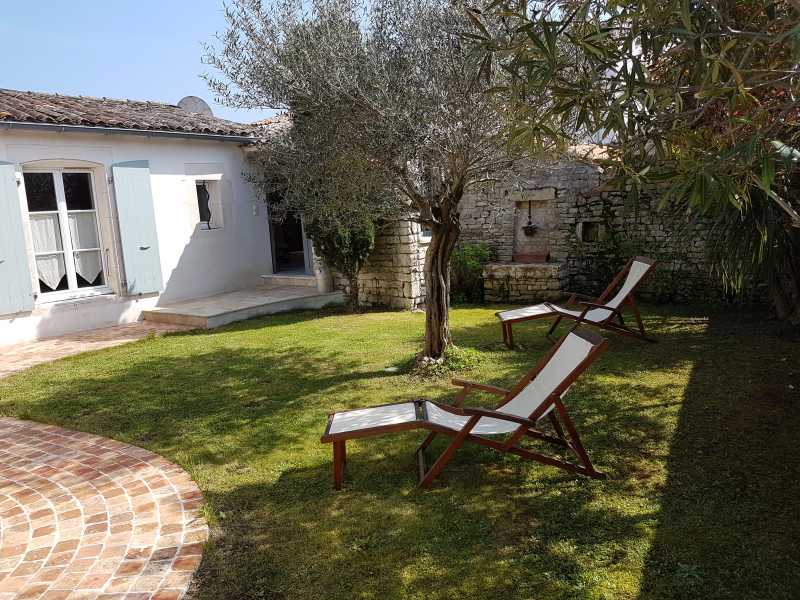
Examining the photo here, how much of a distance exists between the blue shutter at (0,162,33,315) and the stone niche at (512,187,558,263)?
26.2 feet

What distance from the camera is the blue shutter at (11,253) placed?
8.38m

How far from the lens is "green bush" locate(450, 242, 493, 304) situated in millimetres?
11078

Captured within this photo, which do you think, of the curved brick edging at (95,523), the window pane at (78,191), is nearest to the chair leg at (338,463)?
the curved brick edging at (95,523)

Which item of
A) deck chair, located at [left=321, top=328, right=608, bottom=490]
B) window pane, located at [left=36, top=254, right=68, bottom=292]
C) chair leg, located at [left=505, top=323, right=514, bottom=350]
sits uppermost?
window pane, located at [left=36, top=254, right=68, bottom=292]

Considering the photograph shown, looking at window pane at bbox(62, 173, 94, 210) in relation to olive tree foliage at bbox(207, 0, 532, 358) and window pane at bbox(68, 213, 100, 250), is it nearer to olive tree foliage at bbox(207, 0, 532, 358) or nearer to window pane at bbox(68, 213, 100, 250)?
window pane at bbox(68, 213, 100, 250)

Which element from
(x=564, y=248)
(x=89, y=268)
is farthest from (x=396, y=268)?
(x=89, y=268)

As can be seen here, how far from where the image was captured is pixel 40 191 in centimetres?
909

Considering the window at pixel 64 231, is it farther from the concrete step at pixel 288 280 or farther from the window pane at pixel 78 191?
the concrete step at pixel 288 280

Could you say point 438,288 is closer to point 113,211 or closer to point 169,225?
point 113,211

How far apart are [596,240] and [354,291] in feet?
13.9

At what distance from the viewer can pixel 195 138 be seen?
1081cm

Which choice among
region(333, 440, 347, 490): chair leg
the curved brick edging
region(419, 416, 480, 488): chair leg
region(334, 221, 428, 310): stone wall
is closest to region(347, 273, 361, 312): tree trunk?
region(334, 221, 428, 310): stone wall

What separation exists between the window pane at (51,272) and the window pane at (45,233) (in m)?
0.14

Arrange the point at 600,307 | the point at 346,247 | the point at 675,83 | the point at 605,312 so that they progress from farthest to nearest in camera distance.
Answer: the point at 346,247
the point at 605,312
the point at 600,307
the point at 675,83
